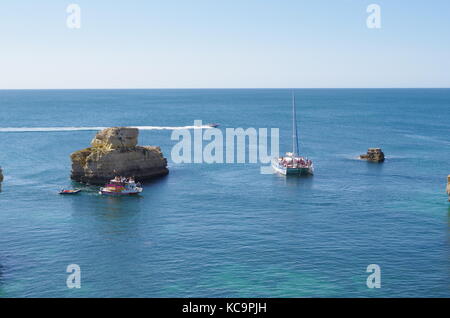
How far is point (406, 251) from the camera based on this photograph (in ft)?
218

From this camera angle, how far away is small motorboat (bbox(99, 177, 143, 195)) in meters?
97.2

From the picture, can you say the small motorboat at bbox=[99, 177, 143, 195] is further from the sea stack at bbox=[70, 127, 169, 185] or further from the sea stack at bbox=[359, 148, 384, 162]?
the sea stack at bbox=[359, 148, 384, 162]

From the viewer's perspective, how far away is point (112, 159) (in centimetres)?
10612

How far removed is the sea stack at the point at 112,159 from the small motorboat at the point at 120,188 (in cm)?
792

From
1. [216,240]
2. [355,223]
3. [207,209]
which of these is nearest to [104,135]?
[207,209]

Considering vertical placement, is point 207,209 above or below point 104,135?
below

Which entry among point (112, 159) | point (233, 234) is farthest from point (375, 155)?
point (233, 234)

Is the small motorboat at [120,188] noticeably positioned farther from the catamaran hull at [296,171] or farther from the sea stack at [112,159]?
the catamaran hull at [296,171]

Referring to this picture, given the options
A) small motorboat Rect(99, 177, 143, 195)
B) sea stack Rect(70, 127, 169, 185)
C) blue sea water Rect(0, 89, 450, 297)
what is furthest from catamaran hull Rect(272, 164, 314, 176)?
small motorboat Rect(99, 177, 143, 195)

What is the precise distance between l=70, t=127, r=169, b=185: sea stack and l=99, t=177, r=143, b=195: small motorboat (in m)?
7.92

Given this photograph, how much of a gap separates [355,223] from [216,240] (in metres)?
22.1

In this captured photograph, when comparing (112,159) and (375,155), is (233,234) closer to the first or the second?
(112,159)
